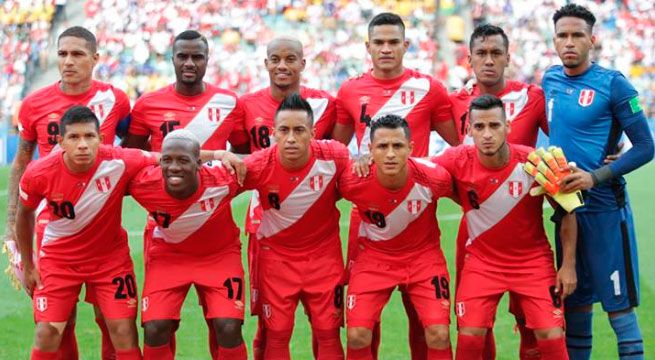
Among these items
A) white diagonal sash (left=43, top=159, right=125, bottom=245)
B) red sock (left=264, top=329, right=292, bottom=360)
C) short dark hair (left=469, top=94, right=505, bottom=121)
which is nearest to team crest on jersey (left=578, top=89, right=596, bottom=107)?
short dark hair (left=469, top=94, right=505, bottom=121)

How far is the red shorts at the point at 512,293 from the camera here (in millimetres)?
6008

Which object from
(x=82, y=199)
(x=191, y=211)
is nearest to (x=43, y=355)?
(x=82, y=199)

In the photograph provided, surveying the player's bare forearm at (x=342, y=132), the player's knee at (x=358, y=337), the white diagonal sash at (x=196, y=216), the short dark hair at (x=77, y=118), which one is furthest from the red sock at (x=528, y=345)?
the short dark hair at (x=77, y=118)

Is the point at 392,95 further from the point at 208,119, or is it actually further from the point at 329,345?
the point at 329,345

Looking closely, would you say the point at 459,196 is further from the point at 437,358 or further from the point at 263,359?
the point at 263,359

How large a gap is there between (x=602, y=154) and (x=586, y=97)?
365mm

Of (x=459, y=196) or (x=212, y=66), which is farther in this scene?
(x=212, y=66)

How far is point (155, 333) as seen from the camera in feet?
19.8

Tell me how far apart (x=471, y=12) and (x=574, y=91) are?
18.1 m

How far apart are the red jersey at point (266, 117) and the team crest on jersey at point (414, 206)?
3.47 ft

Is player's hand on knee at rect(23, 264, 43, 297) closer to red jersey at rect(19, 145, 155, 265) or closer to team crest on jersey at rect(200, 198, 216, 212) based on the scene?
red jersey at rect(19, 145, 155, 265)

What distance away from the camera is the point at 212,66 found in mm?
22922

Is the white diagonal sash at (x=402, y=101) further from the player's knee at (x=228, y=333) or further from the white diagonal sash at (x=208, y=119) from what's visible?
the player's knee at (x=228, y=333)

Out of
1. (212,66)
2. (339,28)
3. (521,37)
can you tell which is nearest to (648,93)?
(521,37)
